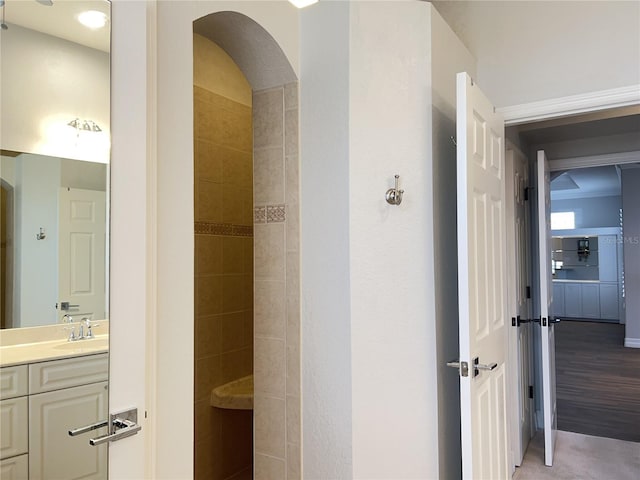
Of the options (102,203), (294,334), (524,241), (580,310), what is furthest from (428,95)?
(580,310)

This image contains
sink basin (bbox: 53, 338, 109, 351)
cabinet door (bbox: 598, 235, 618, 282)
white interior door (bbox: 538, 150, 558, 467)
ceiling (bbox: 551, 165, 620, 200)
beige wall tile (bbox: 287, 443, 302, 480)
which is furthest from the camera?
cabinet door (bbox: 598, 235, 618, 282)

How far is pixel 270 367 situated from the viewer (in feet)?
7.29

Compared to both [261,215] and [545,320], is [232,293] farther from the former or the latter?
[545,320]

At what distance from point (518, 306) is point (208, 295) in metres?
2.11

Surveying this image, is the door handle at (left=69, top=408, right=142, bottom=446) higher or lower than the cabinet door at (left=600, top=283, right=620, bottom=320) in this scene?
higher

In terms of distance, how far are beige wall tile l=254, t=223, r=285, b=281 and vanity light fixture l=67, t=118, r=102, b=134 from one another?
1.02 m

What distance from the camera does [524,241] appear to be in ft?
12.1

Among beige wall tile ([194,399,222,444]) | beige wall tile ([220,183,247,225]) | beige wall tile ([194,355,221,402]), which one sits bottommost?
beige wall tile ([194,399,222,444])

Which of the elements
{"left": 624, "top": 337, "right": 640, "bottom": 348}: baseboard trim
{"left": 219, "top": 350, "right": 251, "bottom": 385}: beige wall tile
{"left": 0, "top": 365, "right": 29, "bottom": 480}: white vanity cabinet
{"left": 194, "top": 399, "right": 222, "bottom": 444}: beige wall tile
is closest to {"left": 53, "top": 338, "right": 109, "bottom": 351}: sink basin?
{"left": 0, "top": 365, "right": 29, "bottom": 480}: white vanity cabinet

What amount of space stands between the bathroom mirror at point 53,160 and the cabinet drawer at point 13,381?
10 cm

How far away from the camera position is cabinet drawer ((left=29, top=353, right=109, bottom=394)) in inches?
46.3

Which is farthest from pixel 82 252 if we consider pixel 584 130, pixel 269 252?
pixel 584 130

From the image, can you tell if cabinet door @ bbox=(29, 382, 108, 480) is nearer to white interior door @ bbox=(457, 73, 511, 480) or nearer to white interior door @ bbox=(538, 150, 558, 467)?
white interior door @ bbox=(457, 73, 511, 480)

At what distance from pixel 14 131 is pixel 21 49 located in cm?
20
